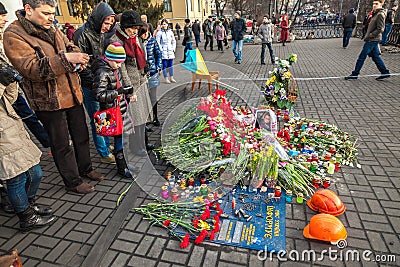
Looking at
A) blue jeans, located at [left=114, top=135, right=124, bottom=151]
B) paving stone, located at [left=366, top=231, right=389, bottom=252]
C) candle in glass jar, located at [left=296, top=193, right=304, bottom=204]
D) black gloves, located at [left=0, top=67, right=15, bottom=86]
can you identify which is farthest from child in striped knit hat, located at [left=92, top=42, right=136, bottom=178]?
paving stone, located at [left=366, top=231, right=389, bottom=252]

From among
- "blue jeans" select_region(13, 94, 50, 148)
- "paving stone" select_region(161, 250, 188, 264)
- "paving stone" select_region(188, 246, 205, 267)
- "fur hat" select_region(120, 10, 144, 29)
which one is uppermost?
"fur hat" select_region(120, 10, 144, 29)

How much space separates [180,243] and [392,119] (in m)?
4.71

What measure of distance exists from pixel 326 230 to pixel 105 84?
2.69 meters

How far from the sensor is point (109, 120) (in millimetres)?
3172

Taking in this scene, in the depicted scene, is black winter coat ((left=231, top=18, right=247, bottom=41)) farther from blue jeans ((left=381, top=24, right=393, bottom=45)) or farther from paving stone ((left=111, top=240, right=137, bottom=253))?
paving stone ((left=111, top=240, right=137, bottom=253))

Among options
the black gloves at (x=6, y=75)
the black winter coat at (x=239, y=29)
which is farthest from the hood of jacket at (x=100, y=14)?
the black winter coat at (x=239, y=29)

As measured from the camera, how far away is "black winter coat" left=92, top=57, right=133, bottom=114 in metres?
2.96

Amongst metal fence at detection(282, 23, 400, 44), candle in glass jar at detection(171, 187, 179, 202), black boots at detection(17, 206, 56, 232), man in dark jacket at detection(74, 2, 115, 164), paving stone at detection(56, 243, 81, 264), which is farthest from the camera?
metal fence at detection(282, 23, 400, 44)

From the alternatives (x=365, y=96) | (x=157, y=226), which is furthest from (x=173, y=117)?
(x=365, y=96)

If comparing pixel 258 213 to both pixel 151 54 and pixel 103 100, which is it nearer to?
pixel 103 100

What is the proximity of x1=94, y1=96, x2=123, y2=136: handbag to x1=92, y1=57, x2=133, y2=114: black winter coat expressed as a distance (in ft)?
0.25

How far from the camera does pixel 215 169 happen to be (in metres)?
3.46

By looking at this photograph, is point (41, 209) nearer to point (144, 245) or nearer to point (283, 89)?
point (144, 245)

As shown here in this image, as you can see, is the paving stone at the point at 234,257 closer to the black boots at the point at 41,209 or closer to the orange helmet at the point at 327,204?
the orange helmet at the point at 327,204
